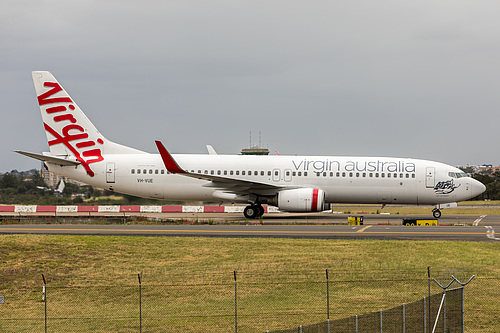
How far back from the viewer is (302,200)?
37375 mm

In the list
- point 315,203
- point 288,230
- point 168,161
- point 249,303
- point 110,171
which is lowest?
point 249,303

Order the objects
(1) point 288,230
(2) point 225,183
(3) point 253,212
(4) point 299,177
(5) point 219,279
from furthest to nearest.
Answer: (3) point 253,212
(4) point 299,177
(2) point 225,183
(1) point 288,230
(5) point 219,279

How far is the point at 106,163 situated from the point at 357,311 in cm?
2744

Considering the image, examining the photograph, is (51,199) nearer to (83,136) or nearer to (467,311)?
(83,136)

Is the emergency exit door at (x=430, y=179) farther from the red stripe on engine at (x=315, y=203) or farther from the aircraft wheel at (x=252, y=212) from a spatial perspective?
the aircraft wheel at (x=252, y=212)

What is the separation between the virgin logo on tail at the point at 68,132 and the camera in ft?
132

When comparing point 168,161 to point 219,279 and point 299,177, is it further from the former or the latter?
point 219,279

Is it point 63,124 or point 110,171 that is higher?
point 63,124

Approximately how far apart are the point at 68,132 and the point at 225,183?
459 inches

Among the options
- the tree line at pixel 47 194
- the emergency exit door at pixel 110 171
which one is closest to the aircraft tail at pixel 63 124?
the emergency exit door at pixel 110 171

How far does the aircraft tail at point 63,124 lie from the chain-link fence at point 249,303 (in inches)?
786

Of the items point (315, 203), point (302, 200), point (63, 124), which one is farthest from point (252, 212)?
point (63, 124)

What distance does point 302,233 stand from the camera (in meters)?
30.0

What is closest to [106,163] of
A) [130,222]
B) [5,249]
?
[130,222]
